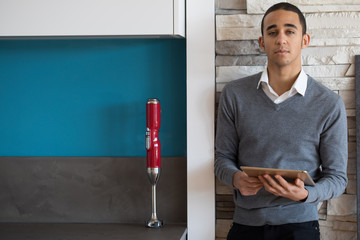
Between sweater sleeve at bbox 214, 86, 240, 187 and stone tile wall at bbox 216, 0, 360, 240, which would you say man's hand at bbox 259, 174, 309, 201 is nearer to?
sweater sleeve at bbox 214, 86, 240, 187

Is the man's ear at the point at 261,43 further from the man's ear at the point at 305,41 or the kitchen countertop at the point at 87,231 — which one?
the kitchen countertop at the point at 87,231

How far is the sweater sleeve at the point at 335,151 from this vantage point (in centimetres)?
226

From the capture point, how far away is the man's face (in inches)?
90.3

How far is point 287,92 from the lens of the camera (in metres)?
2.37

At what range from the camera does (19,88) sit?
2838 millimetres

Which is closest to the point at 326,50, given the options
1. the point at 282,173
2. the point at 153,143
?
the point at 282,173

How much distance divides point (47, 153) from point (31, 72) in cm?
48

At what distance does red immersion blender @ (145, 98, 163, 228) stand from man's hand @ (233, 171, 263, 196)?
496mm

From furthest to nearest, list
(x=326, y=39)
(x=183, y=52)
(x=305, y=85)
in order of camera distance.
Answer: (x=183, y=52) → (x=326, y=39) → (x=305, y=85)

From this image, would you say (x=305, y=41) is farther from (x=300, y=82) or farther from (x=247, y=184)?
(x=247, y=184)

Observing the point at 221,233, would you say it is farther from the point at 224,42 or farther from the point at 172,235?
the point at 224,42

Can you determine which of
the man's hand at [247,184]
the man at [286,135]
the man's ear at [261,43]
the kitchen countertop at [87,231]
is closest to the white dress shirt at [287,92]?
the man at [286,135]

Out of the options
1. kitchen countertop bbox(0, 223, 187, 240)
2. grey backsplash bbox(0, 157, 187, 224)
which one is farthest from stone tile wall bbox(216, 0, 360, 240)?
kitchen countertop bbox(0, 223, 187, 240)

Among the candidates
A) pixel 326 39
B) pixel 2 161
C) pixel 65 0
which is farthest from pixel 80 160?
pixel 326 39
